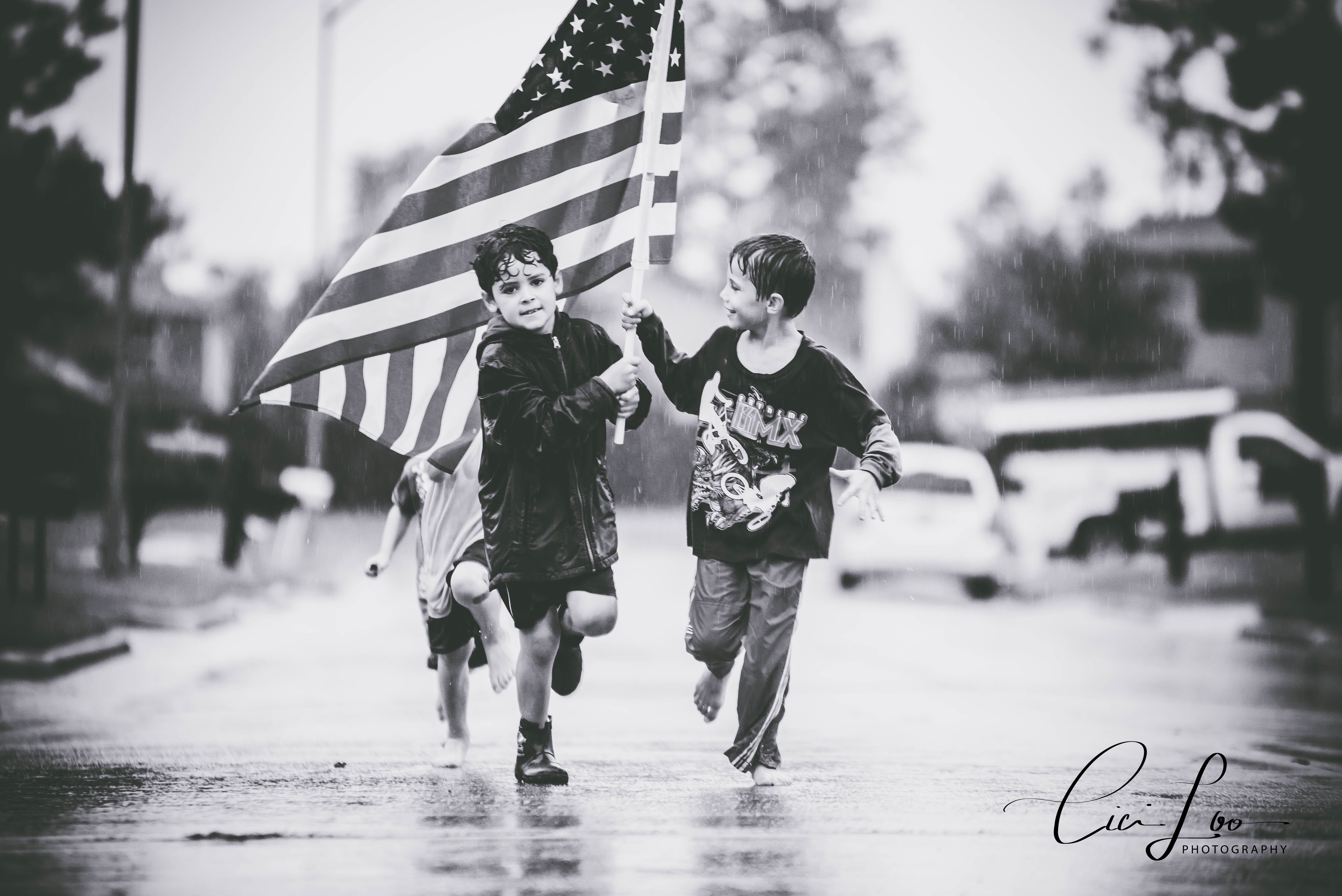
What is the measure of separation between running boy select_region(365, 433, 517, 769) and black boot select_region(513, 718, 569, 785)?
1.44 ft

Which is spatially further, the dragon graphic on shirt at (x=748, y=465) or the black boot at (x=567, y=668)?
the black boot at (x=567, y=668)

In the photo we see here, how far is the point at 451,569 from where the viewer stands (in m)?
5.98

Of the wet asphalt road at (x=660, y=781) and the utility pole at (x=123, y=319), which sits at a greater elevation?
the utility pole at (x=123, y=319)

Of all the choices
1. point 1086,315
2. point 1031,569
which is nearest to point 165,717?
point 1031,569

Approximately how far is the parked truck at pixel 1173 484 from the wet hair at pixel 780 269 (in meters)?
15.1

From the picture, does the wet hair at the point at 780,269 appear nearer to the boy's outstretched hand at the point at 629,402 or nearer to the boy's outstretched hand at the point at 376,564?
the boy's outstretched hand at the point at 629,402

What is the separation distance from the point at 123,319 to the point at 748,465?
11.0m

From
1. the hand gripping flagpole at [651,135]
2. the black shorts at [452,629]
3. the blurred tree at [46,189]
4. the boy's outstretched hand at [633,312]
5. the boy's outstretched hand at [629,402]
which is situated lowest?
the black shorts at [452,629]

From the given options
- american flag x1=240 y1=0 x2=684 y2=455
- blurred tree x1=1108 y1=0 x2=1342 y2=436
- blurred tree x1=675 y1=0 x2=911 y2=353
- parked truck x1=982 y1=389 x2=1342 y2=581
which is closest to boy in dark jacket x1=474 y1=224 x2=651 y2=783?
american flag x1=240 y1=0 x2=684 y2=455

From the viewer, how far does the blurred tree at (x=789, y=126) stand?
124 ft

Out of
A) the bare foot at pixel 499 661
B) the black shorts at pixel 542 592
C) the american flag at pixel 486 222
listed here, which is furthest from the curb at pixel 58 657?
the black shorts at pixel 542 592

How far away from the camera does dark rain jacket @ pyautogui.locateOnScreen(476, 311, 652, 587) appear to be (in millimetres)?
5250

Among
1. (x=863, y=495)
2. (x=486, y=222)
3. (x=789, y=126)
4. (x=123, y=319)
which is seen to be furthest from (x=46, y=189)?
(x=789, y=126)

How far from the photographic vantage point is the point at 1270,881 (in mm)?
4246
